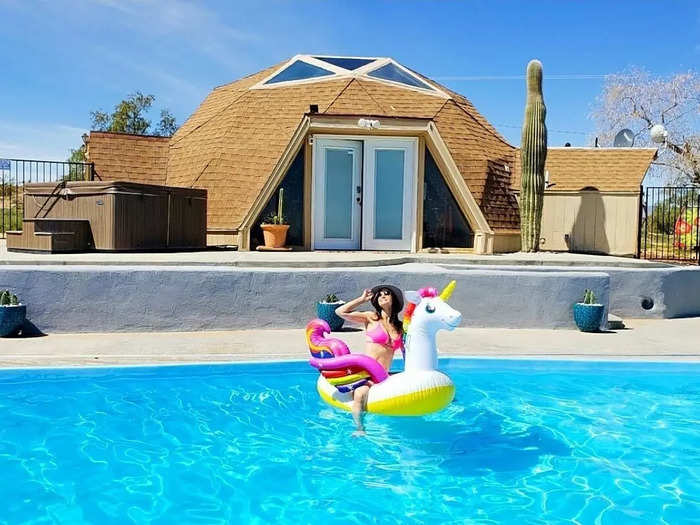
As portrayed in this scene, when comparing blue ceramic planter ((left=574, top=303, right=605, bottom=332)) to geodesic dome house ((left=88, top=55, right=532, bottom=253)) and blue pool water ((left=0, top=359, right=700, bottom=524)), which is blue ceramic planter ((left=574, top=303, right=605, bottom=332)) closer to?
blue pool water ((left=0, top=359, right=700, bottom=524))

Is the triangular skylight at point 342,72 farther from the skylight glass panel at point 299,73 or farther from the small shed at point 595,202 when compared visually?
the small shed at point 595,202

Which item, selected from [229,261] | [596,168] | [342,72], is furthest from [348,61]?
[229,261]

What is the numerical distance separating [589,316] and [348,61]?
10.7m

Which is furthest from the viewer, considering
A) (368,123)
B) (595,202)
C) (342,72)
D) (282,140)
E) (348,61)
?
(348,61)

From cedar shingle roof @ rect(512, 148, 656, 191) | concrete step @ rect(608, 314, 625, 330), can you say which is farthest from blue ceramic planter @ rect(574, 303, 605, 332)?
cedar shingle roof @ rect(512, 148, 656, 191)

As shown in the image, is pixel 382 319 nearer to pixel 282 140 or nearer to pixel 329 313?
pixel 329 313

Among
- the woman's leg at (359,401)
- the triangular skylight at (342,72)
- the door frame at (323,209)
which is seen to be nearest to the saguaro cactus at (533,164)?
the triangular skylight at (342,72)

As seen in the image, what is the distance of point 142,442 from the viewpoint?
4980 millimetres

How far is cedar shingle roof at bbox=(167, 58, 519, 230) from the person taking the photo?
13.9 metres

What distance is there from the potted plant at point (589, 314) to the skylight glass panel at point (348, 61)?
9881 millimetres

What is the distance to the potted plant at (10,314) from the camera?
25.3ft

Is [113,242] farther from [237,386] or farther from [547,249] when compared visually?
[547,249]

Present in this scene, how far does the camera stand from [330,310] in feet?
28.2

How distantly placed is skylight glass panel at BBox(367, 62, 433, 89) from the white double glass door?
421 cm
